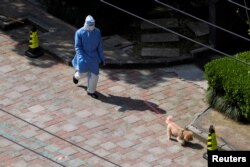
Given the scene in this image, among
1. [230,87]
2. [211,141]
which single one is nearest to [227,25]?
[230,87]

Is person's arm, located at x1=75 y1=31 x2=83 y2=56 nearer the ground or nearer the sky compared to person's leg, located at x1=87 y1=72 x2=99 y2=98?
nearer the sky

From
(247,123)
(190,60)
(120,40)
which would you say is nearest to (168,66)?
(190,60)

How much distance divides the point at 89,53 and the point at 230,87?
276 cm

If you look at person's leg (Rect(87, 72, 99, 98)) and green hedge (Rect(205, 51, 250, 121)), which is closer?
green hedge (Rect(205, 51, 250, 121))

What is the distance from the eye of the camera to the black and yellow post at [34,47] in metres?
16.6

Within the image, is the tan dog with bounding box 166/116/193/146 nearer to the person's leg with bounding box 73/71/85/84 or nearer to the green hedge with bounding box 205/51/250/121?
the green hedge with bounding box 205/51/250/121

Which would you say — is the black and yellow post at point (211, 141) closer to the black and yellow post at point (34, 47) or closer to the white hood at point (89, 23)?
the white hood at point (89, 23)

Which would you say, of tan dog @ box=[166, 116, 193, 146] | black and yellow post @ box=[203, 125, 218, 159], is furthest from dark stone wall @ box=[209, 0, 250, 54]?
black and yellow post @ box=[203, 125, 218, 159]

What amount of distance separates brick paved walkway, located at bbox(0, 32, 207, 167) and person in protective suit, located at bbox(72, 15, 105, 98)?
1.54 ft

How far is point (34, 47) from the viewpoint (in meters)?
16.8

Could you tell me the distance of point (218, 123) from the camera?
14359mm

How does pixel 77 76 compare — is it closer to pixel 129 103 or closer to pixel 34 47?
pixel 129 103

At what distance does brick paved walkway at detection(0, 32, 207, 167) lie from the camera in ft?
44.3

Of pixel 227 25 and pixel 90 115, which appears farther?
pixel 227 25
